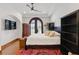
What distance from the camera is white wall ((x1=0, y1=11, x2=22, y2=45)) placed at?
7.34 ft

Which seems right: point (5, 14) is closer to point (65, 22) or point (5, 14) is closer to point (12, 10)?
point (12, 10)

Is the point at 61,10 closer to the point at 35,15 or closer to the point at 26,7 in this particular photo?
the point at 35,15

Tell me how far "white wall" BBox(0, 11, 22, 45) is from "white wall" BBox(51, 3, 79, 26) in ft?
2.08

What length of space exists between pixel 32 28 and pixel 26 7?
1.32 feet

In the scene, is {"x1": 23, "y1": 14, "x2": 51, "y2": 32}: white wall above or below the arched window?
above

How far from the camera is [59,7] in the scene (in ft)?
7.48

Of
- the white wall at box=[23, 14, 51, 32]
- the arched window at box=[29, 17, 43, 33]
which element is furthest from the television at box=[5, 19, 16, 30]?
the arched window at box=[29, 17, 43, 33]

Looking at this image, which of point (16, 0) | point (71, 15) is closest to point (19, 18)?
point (16, 0)

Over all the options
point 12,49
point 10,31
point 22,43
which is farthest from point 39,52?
point 10,31

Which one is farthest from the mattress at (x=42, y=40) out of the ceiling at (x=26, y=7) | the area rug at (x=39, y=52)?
the ceiling at (x=26, y=7)

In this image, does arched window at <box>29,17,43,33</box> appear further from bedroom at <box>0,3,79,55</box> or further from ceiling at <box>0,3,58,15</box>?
ceiling at <box>0,3,58,15</box>

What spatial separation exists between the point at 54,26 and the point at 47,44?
36 cm

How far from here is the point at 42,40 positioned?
2.37 meters

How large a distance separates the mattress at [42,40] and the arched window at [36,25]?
0.32 feet
